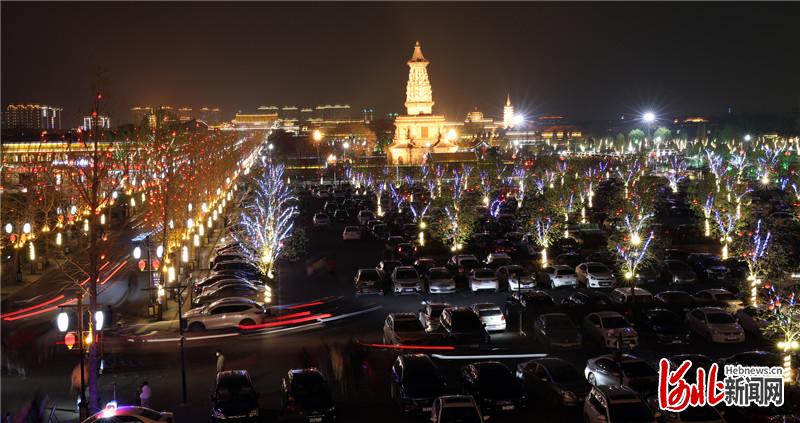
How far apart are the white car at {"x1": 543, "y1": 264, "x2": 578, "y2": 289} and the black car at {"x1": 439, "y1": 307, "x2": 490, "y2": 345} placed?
22.5 feet

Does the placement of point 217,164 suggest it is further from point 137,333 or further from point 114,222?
point 137,333

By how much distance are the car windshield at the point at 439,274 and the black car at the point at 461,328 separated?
542cm

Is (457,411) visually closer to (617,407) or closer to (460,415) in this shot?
(460,415)

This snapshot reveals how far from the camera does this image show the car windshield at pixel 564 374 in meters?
14.0

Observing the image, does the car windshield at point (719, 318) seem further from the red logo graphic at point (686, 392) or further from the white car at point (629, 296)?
the red logo graphic at point (686, 392)

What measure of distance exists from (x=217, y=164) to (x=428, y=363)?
128ft

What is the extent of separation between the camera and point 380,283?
78.8 ft

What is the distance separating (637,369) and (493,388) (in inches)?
105

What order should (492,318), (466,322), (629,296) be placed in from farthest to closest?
(629,296) < (492,318) < (466,322)

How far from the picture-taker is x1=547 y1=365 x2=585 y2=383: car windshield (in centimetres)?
1395

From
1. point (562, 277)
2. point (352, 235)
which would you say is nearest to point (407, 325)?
point (562, 277)

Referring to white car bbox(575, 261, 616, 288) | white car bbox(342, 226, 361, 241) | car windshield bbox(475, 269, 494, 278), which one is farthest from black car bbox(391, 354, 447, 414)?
white car bbox(342, 226, 361, 241)

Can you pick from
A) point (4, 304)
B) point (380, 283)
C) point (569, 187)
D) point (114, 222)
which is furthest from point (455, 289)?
point (114, 222)

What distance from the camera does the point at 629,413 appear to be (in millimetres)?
11531
